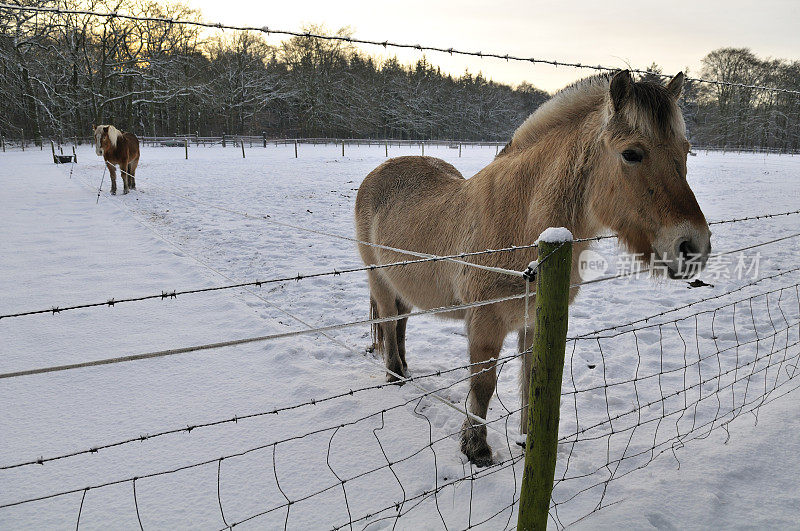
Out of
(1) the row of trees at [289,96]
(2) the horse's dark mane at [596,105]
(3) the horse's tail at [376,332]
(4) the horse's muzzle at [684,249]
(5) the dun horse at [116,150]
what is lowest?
(3) the horse's tail at [376,332]

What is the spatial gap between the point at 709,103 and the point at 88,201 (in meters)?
59.8

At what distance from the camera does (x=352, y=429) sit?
10.0 feet

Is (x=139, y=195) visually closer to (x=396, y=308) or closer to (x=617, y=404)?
(x=396, y=308)

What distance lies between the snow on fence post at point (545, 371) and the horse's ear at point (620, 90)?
0.81 metres

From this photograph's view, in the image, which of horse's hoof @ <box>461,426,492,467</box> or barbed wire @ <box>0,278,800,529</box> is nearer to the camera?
barbed wire @ <box>0,278,800,529</box>

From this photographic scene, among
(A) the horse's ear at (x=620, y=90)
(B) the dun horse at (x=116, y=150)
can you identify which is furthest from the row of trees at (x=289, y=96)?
(A) the horse's ear at (x=620, y=90)

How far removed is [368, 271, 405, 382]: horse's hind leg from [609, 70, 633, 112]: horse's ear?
7.41ft

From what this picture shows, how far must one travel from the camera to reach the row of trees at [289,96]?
34000mm

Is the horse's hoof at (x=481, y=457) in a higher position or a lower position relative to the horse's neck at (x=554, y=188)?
lower

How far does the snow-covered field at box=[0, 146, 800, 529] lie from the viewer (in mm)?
2328

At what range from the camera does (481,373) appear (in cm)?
257

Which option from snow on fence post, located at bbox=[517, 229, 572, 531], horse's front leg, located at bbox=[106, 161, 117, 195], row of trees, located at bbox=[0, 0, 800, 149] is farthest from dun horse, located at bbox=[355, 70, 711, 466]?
row of trees, located at bbox=[0, 0, 800, 149]

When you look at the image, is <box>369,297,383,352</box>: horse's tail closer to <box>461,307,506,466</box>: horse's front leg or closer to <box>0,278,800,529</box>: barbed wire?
<box>0,278,800,529</box>: barbed wire

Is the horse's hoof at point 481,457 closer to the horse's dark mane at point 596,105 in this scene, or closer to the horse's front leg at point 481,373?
the horse's front leg at point 481,373
